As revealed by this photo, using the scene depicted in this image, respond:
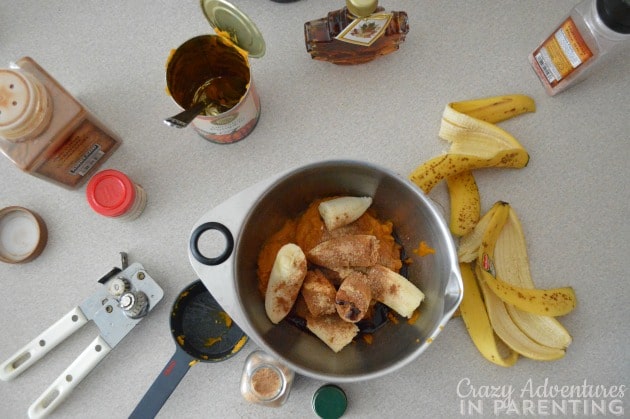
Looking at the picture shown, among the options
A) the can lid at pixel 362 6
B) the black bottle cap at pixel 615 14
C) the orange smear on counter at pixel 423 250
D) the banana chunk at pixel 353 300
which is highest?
the can lid at pixel 362 6

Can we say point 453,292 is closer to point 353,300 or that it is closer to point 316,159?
point 353,300

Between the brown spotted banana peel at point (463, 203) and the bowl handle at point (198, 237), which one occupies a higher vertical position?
the bowl handle at point (198, 237)

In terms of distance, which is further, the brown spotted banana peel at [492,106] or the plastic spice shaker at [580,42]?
the brown spotted banana peel at [492,106]

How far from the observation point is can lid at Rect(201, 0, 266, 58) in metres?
0.57

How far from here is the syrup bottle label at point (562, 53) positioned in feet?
2.12

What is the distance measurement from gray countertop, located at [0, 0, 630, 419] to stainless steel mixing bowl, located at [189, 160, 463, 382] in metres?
0.10

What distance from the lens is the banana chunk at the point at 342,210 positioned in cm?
63

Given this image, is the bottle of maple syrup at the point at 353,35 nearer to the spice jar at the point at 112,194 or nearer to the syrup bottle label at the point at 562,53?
the syrup bottle label at the point at 562,53

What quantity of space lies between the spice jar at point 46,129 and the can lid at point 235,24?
236 millimetres

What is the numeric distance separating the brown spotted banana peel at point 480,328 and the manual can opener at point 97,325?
0.49 metres

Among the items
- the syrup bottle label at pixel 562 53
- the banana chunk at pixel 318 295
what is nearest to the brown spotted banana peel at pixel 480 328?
the banana chunk at pixel 318 295

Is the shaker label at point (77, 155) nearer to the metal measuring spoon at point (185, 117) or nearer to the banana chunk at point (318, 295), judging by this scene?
the metal measuring spoon at point (185, 117)

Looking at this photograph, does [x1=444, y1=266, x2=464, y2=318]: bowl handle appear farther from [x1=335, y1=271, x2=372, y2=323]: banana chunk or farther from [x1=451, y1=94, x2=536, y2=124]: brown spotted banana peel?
[x1=451, y1=94, x2=536, y2=124]: brown spotted banana peel

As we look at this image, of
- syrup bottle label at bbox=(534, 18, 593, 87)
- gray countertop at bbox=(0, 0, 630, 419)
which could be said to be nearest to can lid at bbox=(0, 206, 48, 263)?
gray countertop at bbox=(0, 0, 630, 419)
